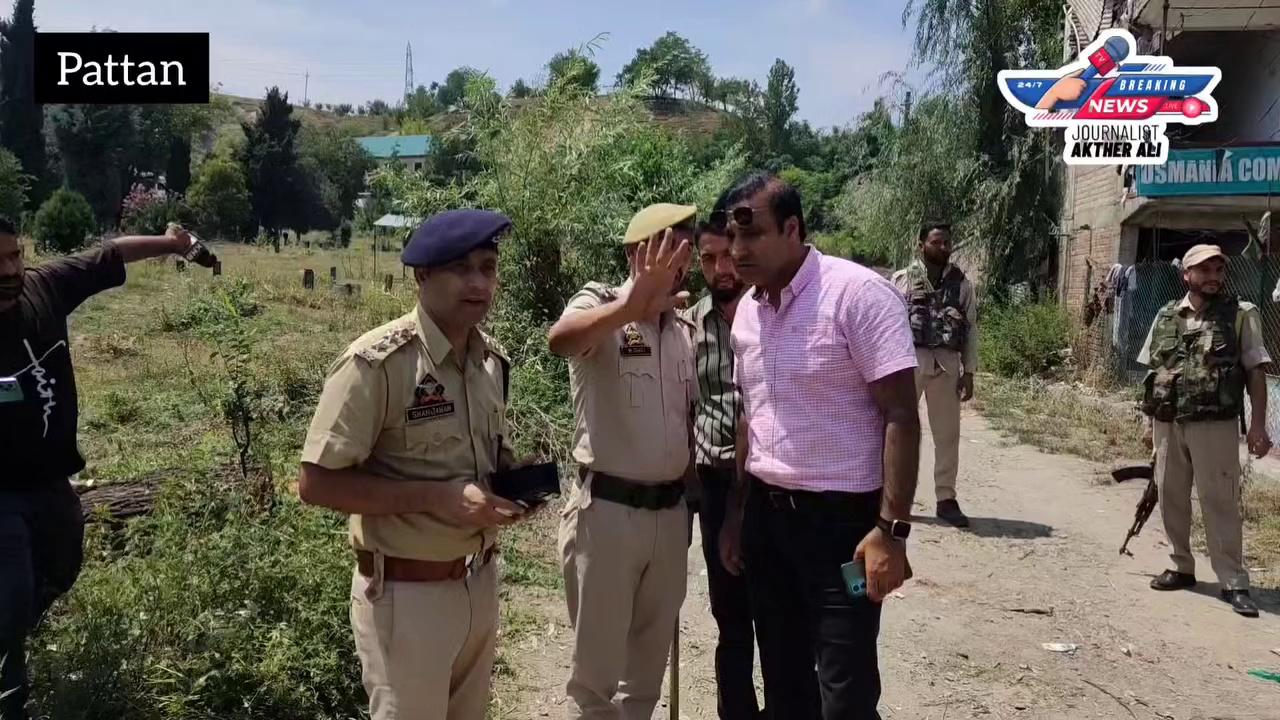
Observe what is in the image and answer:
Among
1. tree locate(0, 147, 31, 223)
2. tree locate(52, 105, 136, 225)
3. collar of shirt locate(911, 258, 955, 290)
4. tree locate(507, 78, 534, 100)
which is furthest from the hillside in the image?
tree locate(52, 105, 136, 225)

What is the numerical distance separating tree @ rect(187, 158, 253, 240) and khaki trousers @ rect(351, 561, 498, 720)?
45.5m

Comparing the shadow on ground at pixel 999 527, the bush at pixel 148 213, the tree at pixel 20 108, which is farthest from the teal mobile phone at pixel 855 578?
the tree at pixel 20 108

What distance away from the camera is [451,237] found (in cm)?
218

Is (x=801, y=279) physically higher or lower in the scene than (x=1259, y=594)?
higher

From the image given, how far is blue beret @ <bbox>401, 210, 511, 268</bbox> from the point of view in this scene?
2168 mm

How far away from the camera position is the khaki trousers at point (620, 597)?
2865 mm

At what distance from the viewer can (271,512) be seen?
445 centimetres


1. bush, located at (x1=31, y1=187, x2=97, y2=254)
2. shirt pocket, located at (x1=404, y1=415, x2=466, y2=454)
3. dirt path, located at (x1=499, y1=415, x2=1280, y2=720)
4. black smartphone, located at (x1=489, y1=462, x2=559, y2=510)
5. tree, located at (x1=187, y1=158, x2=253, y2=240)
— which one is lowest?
dirt path, located at (x1=499, y1=415, x2=1280, y2=720)

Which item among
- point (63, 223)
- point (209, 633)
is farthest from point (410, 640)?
point (63, 223)

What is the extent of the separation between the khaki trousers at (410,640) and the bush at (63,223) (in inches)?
996

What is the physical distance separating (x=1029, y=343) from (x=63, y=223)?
2443 centimetres

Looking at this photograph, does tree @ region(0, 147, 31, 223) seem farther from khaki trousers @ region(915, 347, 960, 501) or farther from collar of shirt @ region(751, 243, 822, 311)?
collar of shirt @ region(751, 243, 822, 311)

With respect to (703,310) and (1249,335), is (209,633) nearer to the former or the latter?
(703,310)

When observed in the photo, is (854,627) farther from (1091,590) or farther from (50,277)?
(1091,590)
